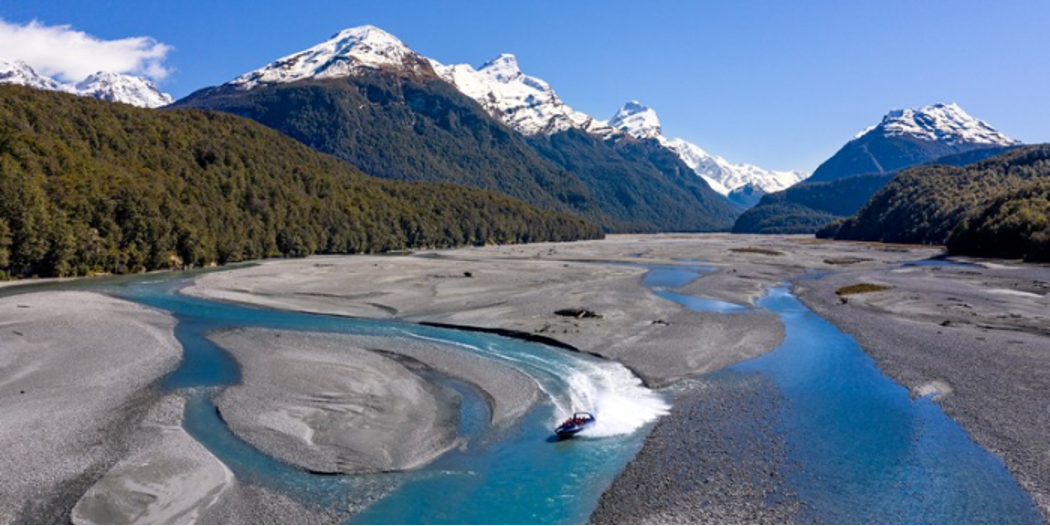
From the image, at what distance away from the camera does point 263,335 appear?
148 feet

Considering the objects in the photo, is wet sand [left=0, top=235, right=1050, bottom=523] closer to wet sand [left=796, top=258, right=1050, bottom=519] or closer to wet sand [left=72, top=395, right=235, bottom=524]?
wet sand [left=796, top=258, right=1050, bottom=519]

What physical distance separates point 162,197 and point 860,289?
11508cm

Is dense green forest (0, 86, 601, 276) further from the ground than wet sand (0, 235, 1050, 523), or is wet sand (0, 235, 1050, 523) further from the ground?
dense green forest (0, 86, 601, 276)

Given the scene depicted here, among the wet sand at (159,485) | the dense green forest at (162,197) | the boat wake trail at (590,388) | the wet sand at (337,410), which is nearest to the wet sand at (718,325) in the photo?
the boat wake trail at (590,388)

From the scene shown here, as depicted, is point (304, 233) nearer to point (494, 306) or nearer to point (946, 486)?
point (494, 306)

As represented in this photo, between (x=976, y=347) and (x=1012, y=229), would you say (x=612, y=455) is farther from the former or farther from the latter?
(x=1012, y=229)

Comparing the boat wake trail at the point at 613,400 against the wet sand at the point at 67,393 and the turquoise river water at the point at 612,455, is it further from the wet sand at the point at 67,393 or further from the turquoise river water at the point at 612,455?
the wet sand at the point at 67,393

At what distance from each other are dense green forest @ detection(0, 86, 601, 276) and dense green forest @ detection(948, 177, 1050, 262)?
14394 centimetres

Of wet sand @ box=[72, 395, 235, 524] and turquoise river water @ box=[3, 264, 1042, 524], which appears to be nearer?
wet sand @ box=[72, 395, 235, 524]

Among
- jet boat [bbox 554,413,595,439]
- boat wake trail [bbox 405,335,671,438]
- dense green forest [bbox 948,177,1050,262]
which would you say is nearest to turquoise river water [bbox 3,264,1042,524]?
boat wake trail [bbox 405,335,671,438]

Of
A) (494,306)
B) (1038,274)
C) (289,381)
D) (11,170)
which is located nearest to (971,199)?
(1038,274)

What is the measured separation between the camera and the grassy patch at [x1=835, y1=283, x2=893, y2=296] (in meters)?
72.9

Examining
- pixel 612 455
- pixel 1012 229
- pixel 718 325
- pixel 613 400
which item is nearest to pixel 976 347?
pixel 718 325

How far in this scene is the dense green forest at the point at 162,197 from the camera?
80188 mm
